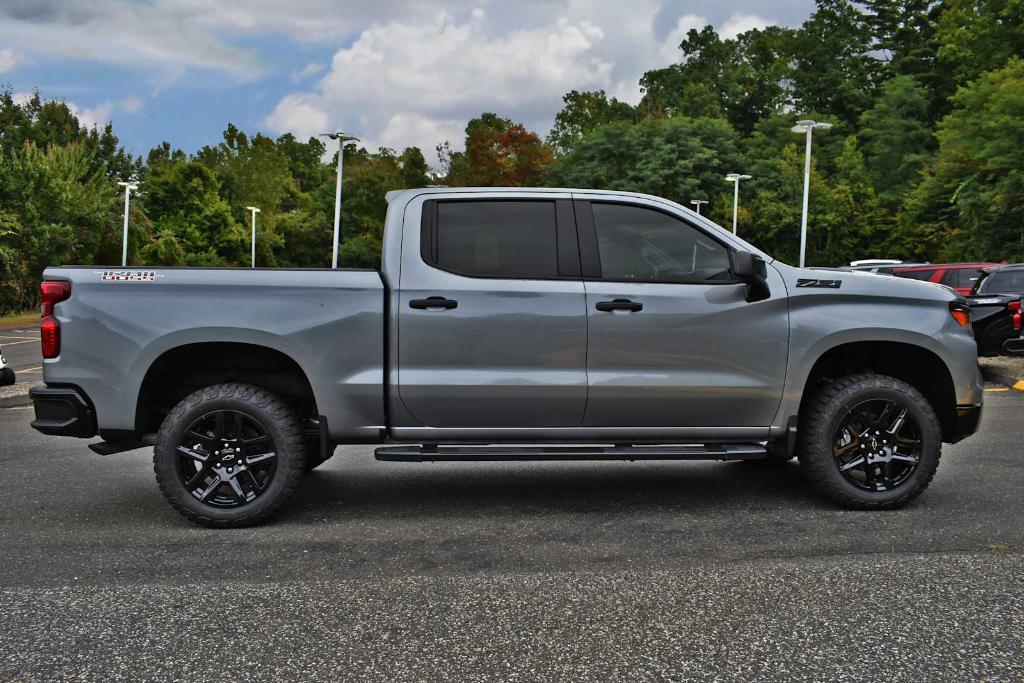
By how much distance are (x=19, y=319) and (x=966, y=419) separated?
92.7 feet

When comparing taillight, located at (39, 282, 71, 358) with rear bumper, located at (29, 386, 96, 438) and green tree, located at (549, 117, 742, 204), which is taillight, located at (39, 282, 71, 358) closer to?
rear bumper, located at (29, 386, 96, 438)

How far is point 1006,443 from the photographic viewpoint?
8.12m

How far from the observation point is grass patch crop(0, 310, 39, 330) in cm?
2700

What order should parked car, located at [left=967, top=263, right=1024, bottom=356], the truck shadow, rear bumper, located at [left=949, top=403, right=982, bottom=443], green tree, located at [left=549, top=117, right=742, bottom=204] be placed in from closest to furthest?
1. rear bumper, located at [left=949, top=403, right=982, bottom=443]
2. the truck shadow
3. parked car, located at [left=967, top=263, right=1024, bottom=356]
4. green tree, located at [left=549, top=117, right=742, bottom=204]

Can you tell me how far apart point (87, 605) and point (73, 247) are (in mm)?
30583

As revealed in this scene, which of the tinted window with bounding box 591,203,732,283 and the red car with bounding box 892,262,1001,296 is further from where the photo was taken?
the red car with bounding box 892,262,1001,296

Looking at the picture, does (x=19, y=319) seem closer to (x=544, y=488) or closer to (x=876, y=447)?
(x=544, y=488)

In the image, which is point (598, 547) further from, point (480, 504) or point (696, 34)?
point (696, 34)

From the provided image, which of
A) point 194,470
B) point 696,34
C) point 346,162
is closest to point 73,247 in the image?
point 194,470

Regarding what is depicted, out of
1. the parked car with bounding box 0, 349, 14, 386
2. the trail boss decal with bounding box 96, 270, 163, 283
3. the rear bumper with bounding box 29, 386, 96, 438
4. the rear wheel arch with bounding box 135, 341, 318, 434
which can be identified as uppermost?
→ the trail boss decal with bounding box 96, 270, 163, 283

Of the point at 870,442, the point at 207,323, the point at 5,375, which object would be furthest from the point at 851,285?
the point at 5,375

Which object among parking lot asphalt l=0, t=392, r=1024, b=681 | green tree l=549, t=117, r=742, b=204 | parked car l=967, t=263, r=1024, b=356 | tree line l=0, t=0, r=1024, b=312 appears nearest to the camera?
parking lot asphalt l=0, t=392, r=1024, b=681

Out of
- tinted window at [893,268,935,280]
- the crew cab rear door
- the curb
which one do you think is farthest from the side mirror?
tinted window at [893,268,935,280]

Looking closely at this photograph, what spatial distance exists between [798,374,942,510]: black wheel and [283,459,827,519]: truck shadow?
329 millimetres
